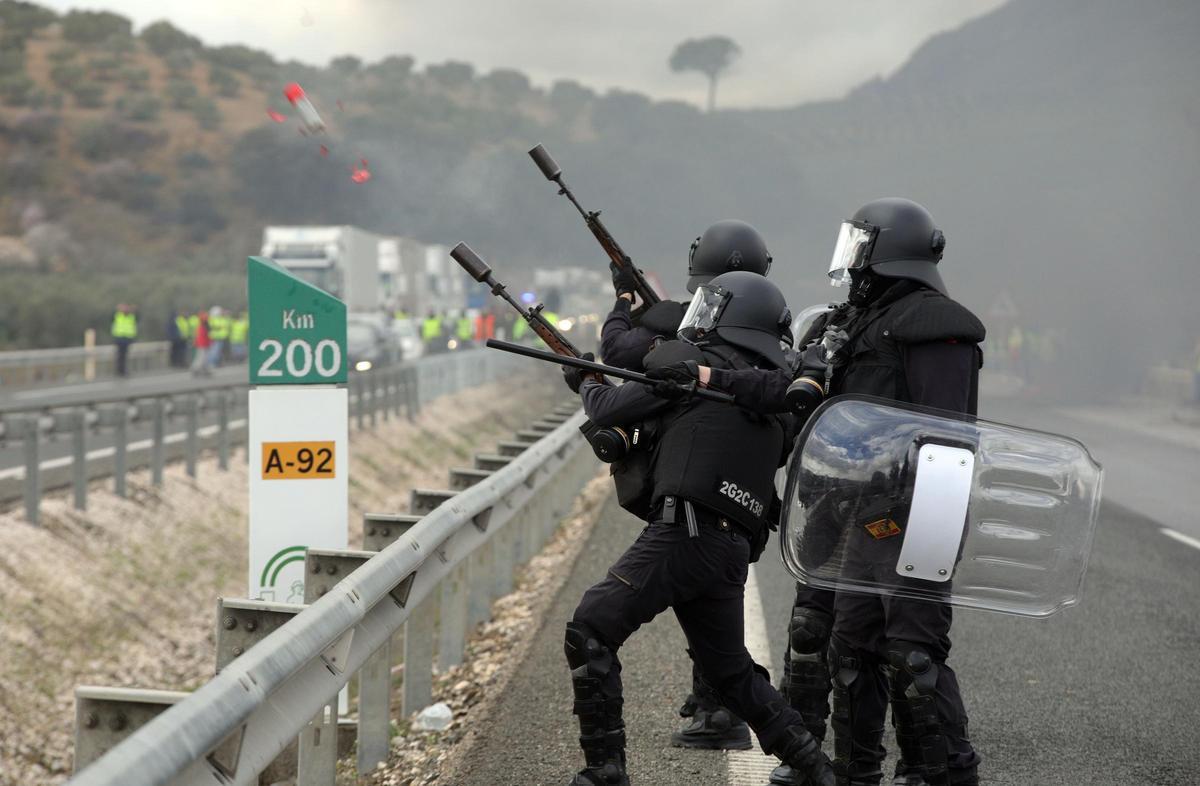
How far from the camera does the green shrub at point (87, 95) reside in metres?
105

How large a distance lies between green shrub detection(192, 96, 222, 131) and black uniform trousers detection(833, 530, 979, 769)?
110 meters

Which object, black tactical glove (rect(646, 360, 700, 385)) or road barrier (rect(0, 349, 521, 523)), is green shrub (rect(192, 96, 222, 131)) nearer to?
road barrier (rect(0, 349, 521, 523))

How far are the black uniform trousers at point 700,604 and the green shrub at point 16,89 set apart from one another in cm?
10231

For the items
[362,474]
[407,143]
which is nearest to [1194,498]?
[362,474]

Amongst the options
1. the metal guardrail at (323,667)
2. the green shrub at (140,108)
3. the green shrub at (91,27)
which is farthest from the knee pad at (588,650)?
the green shrub at (91,27)

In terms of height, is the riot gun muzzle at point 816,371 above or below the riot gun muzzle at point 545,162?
below

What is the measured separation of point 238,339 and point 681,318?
38380mm

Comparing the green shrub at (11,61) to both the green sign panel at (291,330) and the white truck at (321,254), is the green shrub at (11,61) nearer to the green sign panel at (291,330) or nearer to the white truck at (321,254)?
the white truck at (321,254)

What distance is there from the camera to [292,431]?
6910mm

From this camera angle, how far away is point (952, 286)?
262ft

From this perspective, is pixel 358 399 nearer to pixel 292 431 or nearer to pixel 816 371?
pixel 292 431

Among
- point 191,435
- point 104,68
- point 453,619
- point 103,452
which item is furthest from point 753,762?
point 104,68

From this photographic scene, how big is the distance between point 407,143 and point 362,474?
323 ft

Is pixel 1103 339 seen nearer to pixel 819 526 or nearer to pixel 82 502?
pixel 82 502
